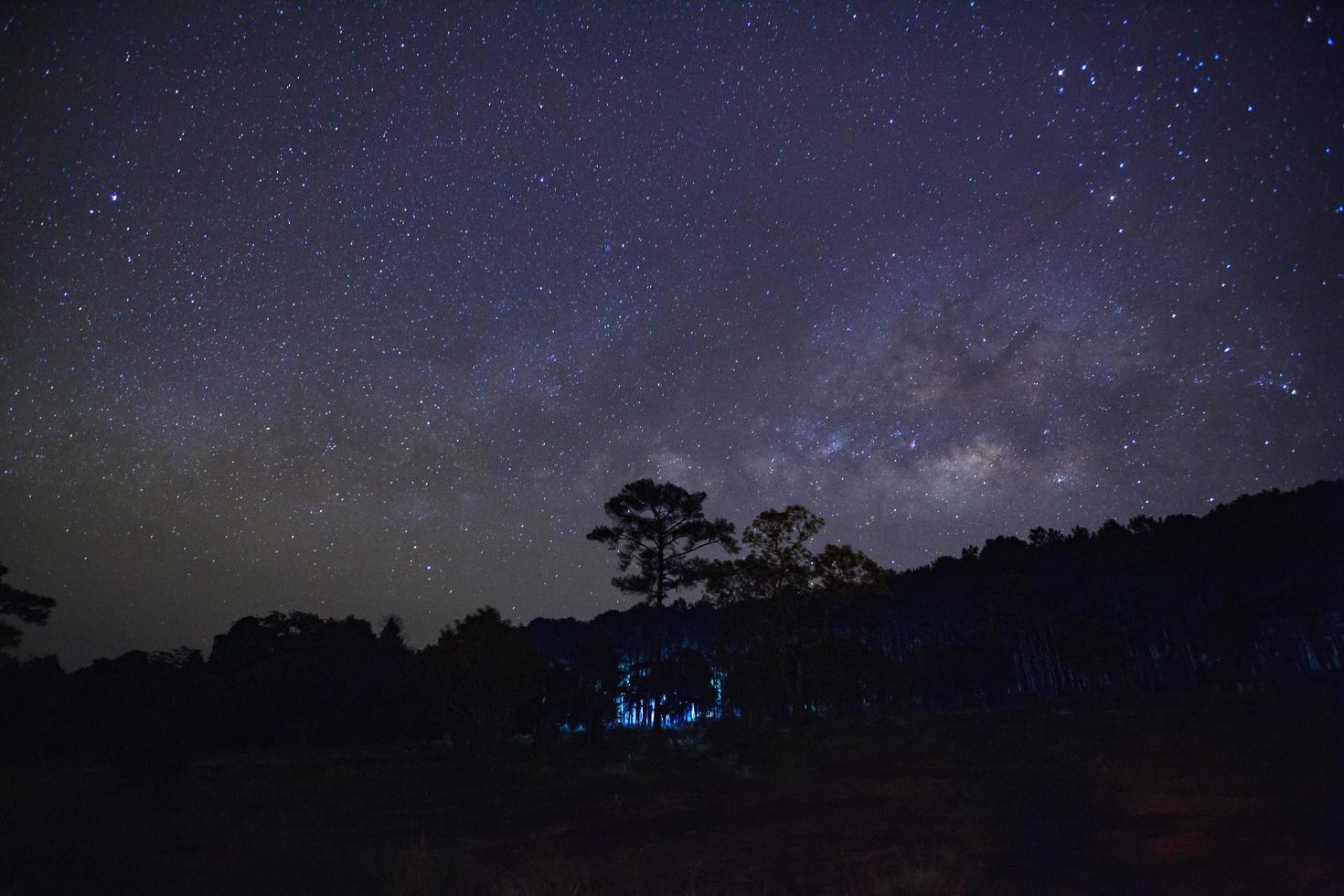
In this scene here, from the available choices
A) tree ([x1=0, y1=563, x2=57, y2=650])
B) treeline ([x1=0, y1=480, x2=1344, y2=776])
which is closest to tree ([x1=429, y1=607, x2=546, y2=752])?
treeline ([x1=0, y1=480, x2=1344, y2=776])

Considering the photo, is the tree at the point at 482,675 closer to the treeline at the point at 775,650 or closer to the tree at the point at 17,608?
the treeline at the point at 775,650

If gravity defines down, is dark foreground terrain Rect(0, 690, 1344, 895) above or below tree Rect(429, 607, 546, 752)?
below

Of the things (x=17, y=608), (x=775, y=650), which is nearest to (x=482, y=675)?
(x=775, y=650)

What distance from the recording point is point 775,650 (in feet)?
97.6

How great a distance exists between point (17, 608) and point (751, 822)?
119ft

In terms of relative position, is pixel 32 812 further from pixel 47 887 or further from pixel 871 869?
pixel 871 869

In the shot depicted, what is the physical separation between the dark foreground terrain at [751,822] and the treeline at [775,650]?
11.7 feet

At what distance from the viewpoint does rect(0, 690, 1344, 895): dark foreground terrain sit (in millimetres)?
9141

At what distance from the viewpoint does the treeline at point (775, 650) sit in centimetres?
2719

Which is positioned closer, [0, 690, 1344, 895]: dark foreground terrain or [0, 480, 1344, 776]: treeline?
[0, 690, 1344, 895]: dark foreground terrain

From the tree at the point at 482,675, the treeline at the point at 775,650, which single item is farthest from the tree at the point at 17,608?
the tree at the point at 482,675

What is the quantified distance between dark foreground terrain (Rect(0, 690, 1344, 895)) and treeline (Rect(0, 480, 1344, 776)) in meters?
3.56

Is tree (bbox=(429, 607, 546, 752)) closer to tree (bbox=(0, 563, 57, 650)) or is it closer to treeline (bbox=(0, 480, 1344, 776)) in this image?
treeline (bbox=(0, 480, 1344, 776))

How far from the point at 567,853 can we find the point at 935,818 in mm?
6484
